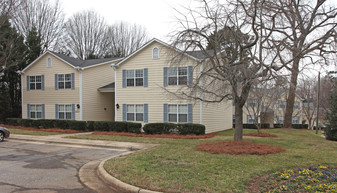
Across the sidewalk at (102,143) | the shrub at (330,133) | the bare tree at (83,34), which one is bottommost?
the sidewalk at (102,143)

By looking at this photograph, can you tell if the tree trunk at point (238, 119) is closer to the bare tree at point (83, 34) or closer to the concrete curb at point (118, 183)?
the concrete curb at point (118, 183)

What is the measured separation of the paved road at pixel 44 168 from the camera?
225 inches

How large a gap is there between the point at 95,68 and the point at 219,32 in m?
14.6

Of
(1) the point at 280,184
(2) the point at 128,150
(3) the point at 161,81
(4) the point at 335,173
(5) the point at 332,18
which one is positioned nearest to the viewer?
(1) the point at 280,184

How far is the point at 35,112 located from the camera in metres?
22.6

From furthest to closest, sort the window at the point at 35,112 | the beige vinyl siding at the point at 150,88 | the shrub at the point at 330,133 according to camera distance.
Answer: the window at the point at 35,112 → the beige vinyl siding at the point at 150,88 → the shrub at the point at 330,133

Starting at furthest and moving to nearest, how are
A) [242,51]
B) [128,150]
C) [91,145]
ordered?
1. [91,145]
2. [128,150]
3. [242,51]

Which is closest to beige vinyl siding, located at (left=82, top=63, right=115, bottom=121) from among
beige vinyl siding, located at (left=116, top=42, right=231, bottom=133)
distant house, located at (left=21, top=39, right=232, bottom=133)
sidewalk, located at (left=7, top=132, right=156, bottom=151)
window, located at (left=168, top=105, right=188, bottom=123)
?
distant house, located at (left=21, top=39, right=232, bottom=133)

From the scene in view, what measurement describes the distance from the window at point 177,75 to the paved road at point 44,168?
7643 millimetres

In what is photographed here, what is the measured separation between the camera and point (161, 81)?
17.8 metres

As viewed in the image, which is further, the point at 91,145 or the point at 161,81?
the point at 161,81

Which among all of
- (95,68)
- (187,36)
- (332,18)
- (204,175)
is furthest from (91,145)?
(332,18)

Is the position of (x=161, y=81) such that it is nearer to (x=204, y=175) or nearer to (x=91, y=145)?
(x=91, y=145)

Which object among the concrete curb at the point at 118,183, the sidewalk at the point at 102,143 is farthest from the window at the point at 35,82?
the concrete curb at the point at 118,183
